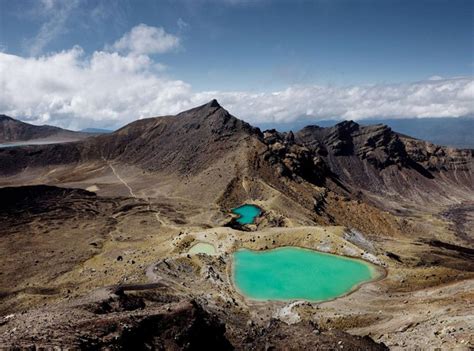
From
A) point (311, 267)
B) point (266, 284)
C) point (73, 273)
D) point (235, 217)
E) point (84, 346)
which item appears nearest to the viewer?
point (84, 346)

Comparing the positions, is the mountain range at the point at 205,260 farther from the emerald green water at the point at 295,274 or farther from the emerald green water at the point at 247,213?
the emerald green water at the point at 247,213

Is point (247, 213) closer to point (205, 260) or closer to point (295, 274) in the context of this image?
point (205, 260)

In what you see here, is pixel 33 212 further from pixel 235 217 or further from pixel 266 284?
pixel 266 284

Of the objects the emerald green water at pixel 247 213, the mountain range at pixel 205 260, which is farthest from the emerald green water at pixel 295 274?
the emerald green water at pixel 247 213

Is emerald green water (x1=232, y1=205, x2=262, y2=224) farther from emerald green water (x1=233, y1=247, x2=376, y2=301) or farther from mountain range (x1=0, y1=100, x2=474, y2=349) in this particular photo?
emerald green water (x1=233, y1=247, x2=376, y2=301)

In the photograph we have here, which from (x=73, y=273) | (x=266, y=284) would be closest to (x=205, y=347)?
(x=266, y=284)

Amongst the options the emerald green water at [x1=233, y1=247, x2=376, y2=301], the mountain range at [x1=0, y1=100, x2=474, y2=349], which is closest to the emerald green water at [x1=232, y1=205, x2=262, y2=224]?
the mountain range at [x1=0, y1=100, x2=474, y2=349]
